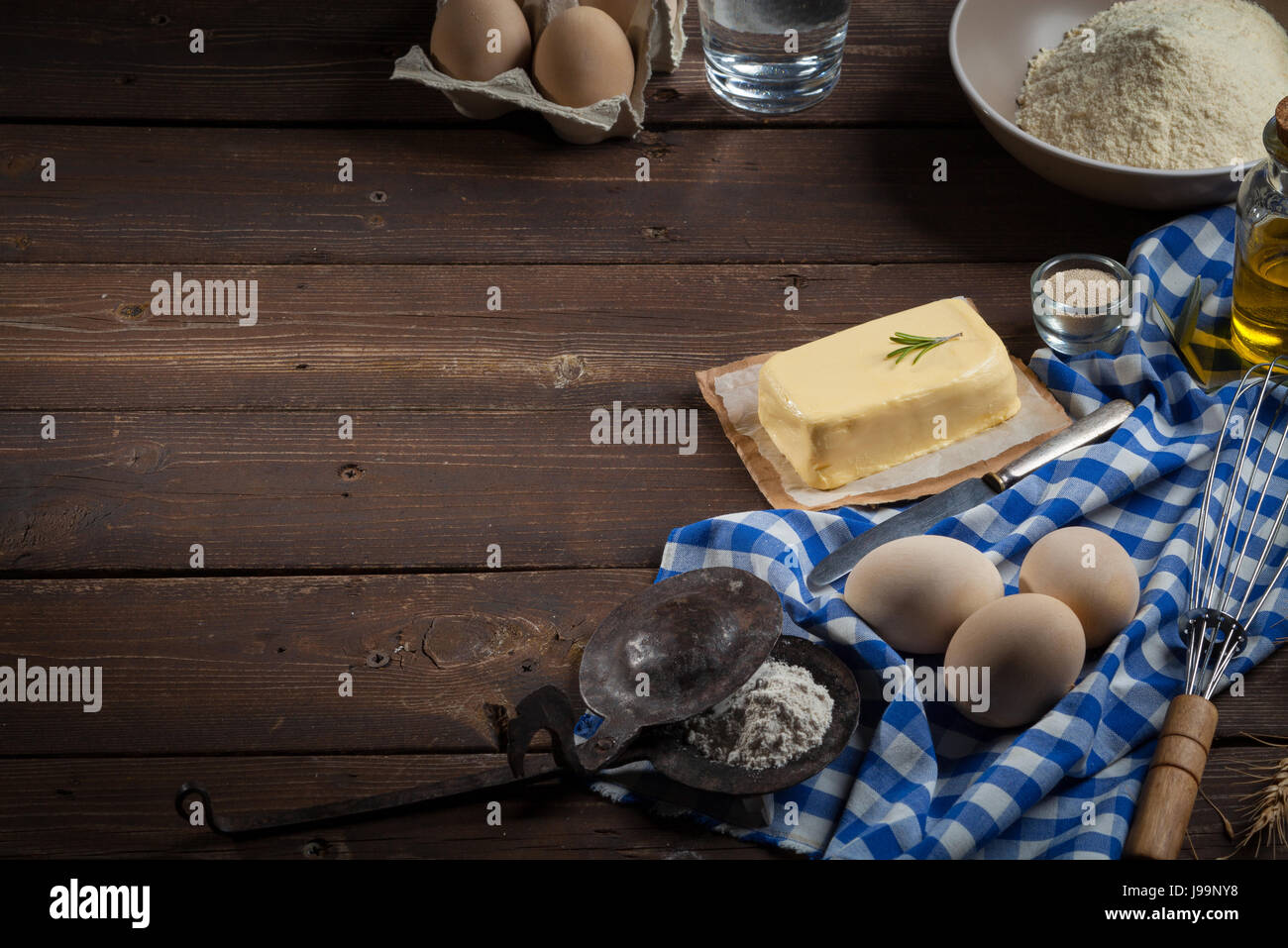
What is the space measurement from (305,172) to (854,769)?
0.92 metres

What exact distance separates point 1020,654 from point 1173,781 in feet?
0.41

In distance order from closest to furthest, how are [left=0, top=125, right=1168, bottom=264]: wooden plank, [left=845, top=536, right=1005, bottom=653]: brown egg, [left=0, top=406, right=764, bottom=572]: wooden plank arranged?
[left=845, top=536, right=1005, bottom=653]: brown egg, [left=0, top=406, right=764, bottom=572]: wooden plank, [left=0, top=125, right=1168, bottom=264]: wooden plank

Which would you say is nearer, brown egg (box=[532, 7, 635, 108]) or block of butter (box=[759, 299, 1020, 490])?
block of butter (box=[759, 299, 1020, 490])

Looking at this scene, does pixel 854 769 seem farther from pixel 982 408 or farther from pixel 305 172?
pixel 305 172

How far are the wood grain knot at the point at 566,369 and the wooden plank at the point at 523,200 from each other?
5.9 inches

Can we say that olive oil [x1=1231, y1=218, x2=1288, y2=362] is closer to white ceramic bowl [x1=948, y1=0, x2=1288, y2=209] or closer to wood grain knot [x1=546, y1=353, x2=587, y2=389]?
white ceramic bowl [x1=948, y1=0, x2=1288, y2=209]

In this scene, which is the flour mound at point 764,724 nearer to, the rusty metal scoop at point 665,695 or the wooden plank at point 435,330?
the rusty metal scoop at point 665,695

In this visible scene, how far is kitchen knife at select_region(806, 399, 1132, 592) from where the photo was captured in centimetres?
99

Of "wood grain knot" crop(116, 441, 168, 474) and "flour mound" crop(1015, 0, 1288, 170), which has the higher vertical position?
"flour mound" crop(1015, 0, 1288, 170)

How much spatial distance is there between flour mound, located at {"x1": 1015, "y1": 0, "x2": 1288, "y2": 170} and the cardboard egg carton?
42 centimetres

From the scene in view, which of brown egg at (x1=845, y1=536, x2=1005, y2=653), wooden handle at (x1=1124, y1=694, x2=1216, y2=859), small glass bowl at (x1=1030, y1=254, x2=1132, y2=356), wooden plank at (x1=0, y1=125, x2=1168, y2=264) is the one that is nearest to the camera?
wooden handle at (x1=1124, y1=694, x2=1216, y2=859)

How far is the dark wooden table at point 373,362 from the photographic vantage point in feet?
2.98

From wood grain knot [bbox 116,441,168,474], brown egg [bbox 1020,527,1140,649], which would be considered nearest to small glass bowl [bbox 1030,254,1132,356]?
brown egg [bbox 1020,527,1140,649]

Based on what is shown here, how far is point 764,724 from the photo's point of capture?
0.85m
